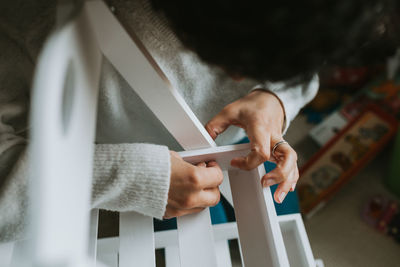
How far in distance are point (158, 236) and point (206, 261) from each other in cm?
19

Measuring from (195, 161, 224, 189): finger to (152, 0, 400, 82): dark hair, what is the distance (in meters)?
0.19

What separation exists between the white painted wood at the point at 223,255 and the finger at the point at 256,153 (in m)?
0.25

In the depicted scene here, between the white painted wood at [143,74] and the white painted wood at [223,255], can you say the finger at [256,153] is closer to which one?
the white painted wood at [143,74]

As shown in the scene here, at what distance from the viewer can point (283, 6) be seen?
0.68ft

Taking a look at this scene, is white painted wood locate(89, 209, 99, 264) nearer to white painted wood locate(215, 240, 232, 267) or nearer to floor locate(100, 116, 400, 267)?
white painted wood locate(215, 240, 232, 267)

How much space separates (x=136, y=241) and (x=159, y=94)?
0.24 meters

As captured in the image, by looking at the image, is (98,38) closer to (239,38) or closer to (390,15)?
(239,38)

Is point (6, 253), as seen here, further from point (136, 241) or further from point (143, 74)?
point (143, 74)

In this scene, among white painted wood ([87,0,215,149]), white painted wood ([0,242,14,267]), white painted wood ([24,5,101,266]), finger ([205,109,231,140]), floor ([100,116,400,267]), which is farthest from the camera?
floor ([100,116,400,267])

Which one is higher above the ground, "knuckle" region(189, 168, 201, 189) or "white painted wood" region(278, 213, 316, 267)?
"knuckle" region(189, 168, 201, 189)

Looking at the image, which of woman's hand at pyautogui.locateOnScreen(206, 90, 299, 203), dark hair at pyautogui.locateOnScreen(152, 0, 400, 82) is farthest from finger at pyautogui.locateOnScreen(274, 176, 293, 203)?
dark hair at pyautogui.locateOnScreen(152, 0, 400, 82)

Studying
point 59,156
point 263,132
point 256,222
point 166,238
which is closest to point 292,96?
point 263,132

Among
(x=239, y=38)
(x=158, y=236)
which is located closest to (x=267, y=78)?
(x=239, y=38)

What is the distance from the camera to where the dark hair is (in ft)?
0.69
